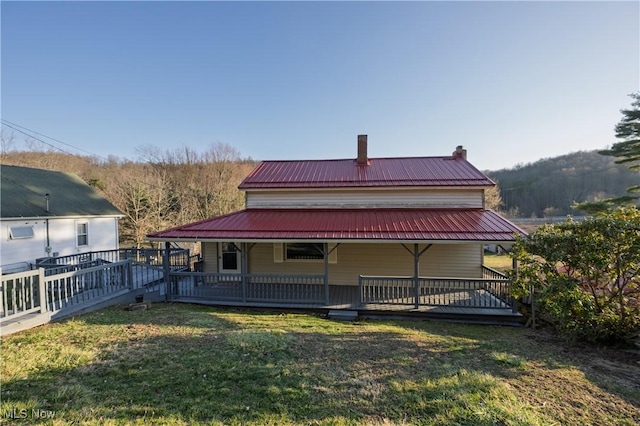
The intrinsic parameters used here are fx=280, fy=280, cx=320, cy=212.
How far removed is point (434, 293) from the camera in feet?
31.5

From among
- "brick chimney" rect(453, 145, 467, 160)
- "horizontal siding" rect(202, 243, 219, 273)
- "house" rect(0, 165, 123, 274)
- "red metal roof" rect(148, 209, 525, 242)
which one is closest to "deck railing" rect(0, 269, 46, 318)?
"red metal roof" rect(148, 209, 525, 242)

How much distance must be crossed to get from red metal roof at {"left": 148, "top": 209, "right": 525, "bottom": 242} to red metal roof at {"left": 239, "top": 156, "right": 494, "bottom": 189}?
135 centimetres

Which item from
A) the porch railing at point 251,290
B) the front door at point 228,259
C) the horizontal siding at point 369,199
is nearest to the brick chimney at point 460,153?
the horizontal siding at point 369,199

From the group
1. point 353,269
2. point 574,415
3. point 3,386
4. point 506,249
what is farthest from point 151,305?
point 506,249

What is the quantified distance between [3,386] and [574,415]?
8.29 m

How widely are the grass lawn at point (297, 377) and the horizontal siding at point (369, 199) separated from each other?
6354 mm

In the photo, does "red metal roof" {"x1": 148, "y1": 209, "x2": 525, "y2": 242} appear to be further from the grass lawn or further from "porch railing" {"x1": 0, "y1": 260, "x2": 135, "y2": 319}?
the grass lawn

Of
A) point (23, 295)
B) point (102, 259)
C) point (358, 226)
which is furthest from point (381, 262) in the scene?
point (102, 259)

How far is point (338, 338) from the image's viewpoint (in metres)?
6.87

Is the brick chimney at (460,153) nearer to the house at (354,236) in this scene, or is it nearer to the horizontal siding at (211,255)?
the house at (354,236)

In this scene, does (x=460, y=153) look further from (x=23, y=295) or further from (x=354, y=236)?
(x=23, y=295)

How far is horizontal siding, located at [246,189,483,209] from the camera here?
12344mm

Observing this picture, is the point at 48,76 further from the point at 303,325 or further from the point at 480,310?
the point at 480,310

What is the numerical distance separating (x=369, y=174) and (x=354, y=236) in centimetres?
498
